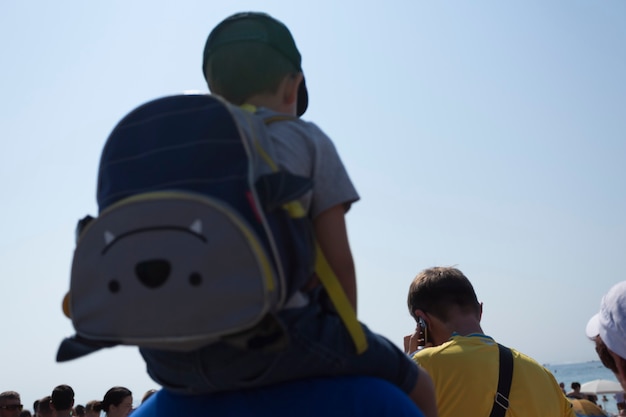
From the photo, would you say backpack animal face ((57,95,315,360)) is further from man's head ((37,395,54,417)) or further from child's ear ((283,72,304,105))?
man's head ((37,395,54,417))

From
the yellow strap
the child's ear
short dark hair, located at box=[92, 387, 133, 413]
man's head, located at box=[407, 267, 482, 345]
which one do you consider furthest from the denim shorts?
short dark hair, located at box=[92, 387, 133, 413]

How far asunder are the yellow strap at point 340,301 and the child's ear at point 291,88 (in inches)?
23.0

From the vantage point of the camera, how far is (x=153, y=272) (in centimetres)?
164

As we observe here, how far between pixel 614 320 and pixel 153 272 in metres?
1.54

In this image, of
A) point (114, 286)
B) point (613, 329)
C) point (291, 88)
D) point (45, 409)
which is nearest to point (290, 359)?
point (114, 286)

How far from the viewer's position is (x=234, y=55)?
2.16 m

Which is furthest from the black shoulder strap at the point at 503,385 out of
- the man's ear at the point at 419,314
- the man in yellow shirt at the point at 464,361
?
the man's ear at the point at 419,314

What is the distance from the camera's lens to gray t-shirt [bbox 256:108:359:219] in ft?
6.49

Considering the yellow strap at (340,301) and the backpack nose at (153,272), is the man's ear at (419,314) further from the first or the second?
the backpack nose at (153,272)

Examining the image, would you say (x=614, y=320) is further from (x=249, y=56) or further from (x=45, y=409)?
(x=45, y=409)

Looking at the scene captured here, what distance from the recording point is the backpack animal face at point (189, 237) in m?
1.62

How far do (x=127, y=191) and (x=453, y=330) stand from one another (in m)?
2.98

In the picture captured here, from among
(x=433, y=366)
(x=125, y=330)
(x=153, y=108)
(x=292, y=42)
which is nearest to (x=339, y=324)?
(x=125, y=330)

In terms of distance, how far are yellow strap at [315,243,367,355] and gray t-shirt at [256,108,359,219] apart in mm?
166
